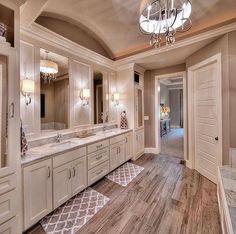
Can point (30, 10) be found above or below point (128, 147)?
above

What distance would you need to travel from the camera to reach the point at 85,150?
245 centimetres

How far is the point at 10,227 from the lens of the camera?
1467mm

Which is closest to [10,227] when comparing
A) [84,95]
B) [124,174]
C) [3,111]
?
[3,111]

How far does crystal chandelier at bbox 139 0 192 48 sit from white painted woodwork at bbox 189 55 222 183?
1.31 meters

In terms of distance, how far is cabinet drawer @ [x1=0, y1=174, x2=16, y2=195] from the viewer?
1.40 metres

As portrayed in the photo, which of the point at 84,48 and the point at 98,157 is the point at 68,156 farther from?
the point at 84,48

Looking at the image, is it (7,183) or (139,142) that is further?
(139,142)

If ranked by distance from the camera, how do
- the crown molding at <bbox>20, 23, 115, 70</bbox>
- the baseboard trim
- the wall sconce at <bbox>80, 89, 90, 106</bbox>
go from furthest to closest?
the baseboard trim
the wall sconce at <bbox>80, 89, 90, 106</bbox>
the crown molding at <bbox>20, 23, 115, 70</bbox>

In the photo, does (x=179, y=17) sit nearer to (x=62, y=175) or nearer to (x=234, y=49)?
(x=234, y=49)

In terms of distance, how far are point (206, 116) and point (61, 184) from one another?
9.54 feet

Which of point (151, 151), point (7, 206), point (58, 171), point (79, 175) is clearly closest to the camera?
point (7, 206)

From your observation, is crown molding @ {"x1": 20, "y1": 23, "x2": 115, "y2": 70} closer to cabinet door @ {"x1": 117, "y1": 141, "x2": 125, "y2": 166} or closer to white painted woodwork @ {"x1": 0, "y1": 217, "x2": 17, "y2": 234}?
cabinet door @ {"x1": 117, "y1": 141, "x2": 125, "y2": 166}

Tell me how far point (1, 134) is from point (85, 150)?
48.6 inches

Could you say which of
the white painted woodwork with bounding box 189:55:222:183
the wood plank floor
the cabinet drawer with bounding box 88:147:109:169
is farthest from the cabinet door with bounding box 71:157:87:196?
the white painted woodwork with bounding box 189:55:222:183
